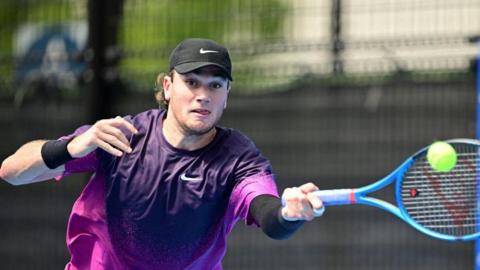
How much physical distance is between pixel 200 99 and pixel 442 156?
1.14 metres

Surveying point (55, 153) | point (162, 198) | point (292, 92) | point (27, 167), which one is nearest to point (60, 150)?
point (55, 153)

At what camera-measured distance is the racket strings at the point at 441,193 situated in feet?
17.8

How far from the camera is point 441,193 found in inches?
220

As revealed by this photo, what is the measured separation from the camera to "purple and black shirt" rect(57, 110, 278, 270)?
526 centimetres

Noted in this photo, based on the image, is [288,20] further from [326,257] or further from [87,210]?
[87,210]

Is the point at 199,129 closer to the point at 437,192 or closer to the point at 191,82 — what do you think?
the point at 191,82

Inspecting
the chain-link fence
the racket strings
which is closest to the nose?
the racket strings

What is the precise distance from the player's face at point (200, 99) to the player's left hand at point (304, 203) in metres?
0.87

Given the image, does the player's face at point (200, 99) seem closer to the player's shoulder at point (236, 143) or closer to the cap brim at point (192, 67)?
the cap brim at point (192, 67)

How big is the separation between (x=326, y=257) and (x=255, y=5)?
2.25 meters

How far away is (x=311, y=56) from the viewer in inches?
361

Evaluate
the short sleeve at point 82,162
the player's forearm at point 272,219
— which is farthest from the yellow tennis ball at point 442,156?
the short sleeve at point 82,162

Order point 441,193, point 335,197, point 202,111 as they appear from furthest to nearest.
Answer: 1. point 441,193
2. point 202,111
3. point 335,197

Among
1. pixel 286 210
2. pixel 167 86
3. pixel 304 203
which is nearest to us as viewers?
pixel 304 203
